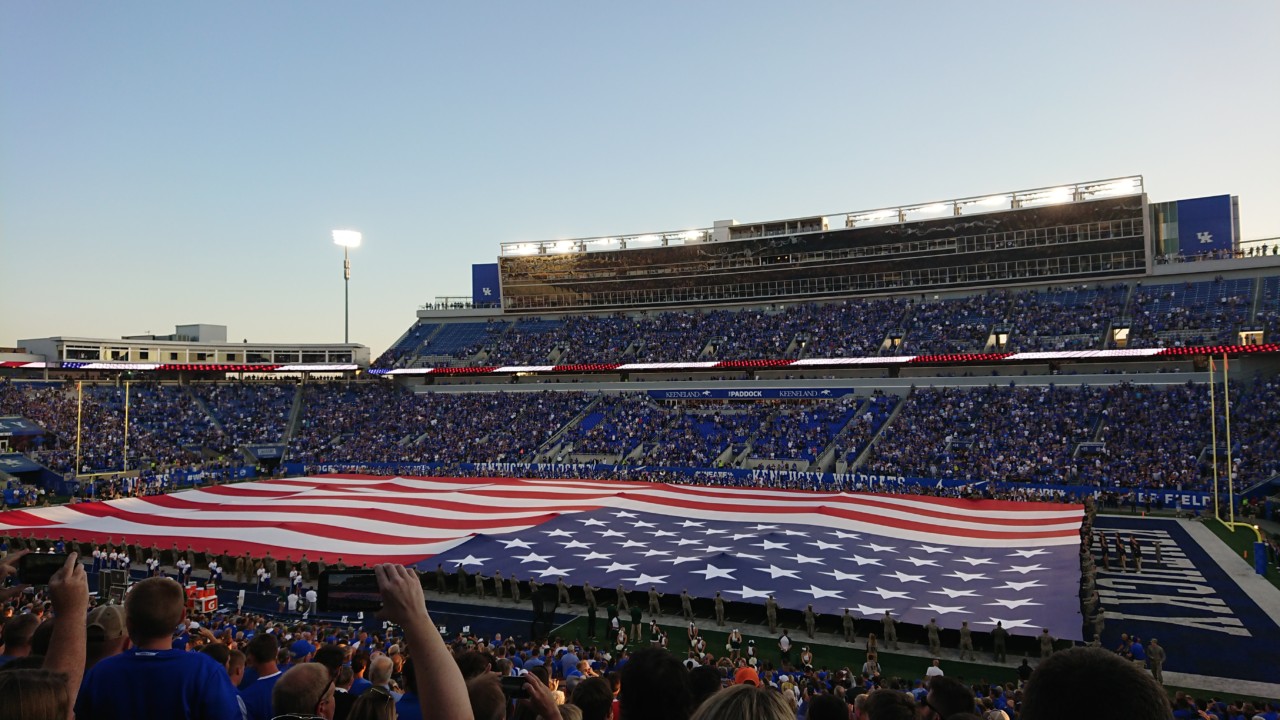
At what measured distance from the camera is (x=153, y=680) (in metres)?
2.75

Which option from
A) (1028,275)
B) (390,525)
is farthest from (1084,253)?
(390,525)

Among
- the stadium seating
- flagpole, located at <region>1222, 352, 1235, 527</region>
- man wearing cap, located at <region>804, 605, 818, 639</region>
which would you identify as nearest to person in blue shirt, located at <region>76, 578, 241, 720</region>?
man wearing cap, located at <region>804, 605, 818, 639</region>

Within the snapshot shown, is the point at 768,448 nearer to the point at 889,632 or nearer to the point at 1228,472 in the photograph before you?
the point at 1228,472

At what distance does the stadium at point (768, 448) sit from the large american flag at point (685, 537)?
142 millimetres

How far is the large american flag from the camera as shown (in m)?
16.7

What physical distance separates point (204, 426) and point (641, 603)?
132ft

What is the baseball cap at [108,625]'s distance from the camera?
3.74 m

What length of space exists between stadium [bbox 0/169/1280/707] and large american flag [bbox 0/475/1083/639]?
142 mm

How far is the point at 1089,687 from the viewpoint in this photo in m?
1.61

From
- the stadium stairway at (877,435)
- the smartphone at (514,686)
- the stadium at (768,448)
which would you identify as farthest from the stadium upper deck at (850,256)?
the smartphone at (514,686)

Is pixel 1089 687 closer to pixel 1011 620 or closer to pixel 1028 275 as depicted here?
pixel 1011 620

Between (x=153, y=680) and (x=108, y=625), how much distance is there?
1324 mm

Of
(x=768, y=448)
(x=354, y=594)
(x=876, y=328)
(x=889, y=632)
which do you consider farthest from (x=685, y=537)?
(x=876, y=328)

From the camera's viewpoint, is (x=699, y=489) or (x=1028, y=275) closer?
(x=699, y=489)
